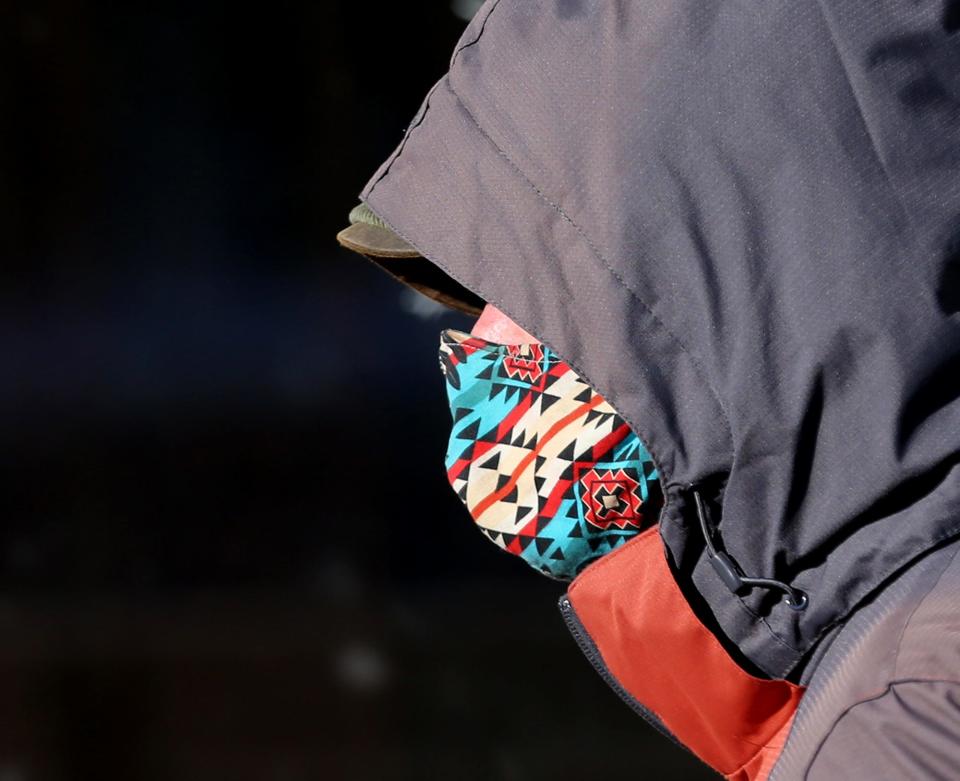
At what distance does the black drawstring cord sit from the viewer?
3.05ft

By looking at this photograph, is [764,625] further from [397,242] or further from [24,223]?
[24,223]

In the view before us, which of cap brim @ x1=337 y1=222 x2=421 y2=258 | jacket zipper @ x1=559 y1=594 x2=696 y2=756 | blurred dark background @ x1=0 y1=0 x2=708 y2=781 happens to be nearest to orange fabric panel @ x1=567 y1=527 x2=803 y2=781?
jacket zipper @ x1=559 y1=594 x2=696 y2=756

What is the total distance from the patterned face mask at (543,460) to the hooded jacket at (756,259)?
5.1 inches

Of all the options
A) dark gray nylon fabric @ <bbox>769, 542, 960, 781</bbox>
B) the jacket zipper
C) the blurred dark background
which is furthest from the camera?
the blurred dark background

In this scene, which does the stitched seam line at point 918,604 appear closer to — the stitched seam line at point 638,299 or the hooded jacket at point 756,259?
the hooded jacket at point 756,259

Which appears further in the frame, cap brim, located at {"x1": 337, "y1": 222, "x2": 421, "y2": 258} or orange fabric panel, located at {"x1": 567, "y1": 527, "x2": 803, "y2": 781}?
cap brim, located at {"x1": 337, "y1": 222, "x2": 421, "y2": 258}

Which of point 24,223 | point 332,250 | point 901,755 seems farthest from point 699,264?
point 24,223

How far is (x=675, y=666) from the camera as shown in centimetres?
107

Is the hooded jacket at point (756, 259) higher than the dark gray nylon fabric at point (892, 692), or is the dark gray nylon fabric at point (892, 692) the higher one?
the hooded jacket at point (756, 259)

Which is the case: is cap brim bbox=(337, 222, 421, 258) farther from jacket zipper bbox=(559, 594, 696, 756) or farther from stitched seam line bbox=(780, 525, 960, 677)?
stitched seam line bbox=(780, 525, 960, 677)

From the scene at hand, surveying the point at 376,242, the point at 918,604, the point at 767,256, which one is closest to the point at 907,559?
the point at 918,604

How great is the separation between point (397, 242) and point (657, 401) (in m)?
0.48

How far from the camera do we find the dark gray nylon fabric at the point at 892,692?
737mm

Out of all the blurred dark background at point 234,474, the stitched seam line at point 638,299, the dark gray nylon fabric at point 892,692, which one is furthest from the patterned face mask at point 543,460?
the blurred dark background at point 234,474
